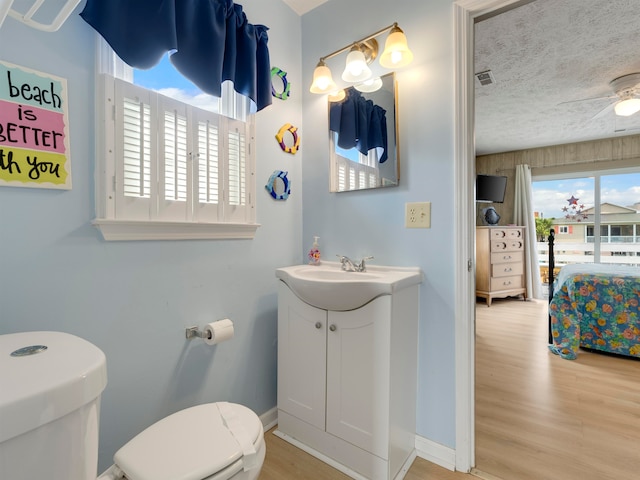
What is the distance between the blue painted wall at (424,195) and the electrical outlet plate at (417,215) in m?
0.02

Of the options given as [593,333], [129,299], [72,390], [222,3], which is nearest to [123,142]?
[129,299]

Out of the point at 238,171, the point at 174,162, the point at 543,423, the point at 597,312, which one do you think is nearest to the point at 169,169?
the point at 174,162

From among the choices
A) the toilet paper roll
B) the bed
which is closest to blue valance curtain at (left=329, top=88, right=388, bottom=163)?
the toilet paper roll

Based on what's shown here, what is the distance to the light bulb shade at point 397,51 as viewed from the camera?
1377mm

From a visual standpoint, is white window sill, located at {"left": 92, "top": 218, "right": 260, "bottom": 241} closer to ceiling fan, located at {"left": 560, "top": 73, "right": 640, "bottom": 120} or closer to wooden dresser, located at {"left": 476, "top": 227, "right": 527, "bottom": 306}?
ceiling fan, located at {"left": 560, "top": 73, "right": 640, "bottom": 120}

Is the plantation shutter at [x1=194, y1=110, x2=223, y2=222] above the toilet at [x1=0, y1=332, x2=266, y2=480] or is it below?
above

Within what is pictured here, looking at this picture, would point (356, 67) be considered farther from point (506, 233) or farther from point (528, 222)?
point (528, 222)

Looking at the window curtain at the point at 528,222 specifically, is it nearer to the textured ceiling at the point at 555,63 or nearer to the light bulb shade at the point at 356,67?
the textured ceiling at the point at 555,63

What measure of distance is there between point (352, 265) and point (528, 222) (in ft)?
14.8

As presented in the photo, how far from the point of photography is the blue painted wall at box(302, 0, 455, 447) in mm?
1409

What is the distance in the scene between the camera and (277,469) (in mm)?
1387

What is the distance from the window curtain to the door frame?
166 inches

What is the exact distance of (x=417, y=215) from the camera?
1.49 m

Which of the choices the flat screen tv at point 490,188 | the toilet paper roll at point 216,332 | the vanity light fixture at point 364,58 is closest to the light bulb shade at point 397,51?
the vanity light fixture at point 364,58
